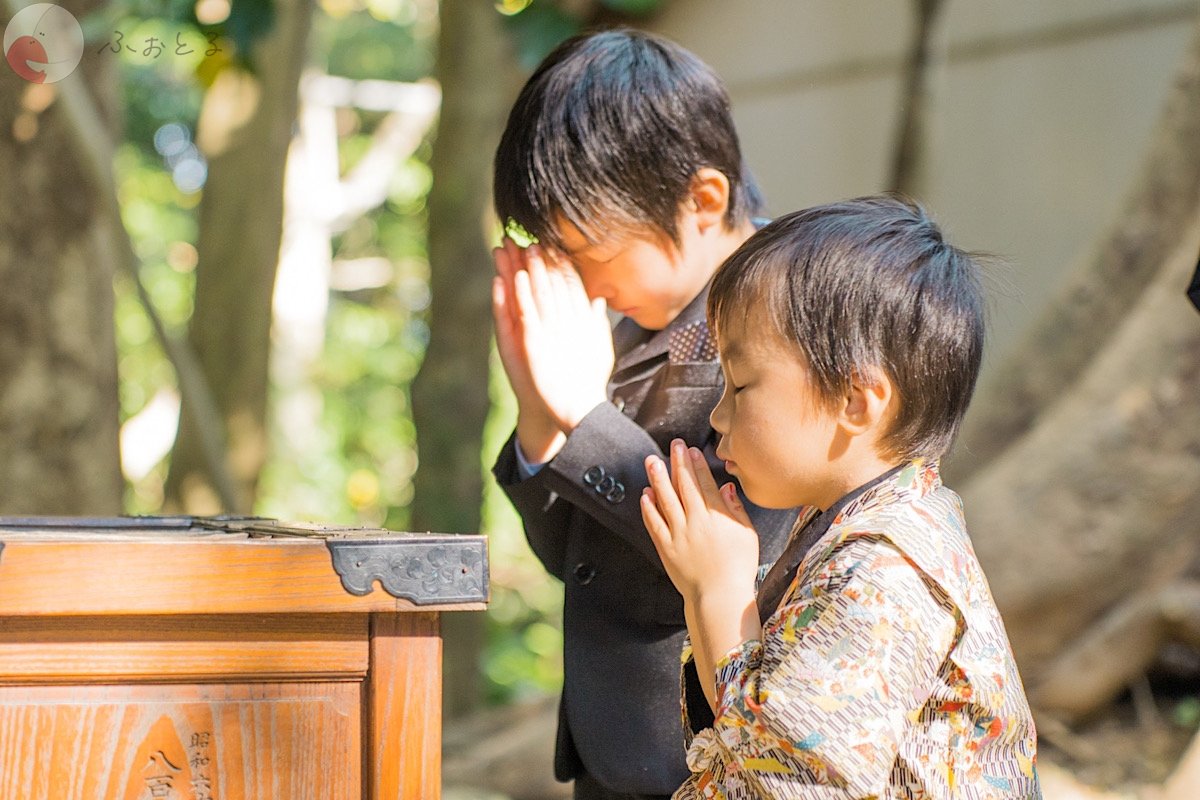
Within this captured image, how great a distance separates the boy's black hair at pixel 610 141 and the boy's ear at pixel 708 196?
0.01 m

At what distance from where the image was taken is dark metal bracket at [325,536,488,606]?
1.22 metres

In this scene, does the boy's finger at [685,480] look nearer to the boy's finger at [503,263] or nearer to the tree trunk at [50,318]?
the boy's finger at [503,263]

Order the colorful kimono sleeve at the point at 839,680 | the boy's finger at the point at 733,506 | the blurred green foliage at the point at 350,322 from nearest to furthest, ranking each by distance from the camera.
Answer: the colorful kimono sleeve at the point at 839,680 → the boy's finger at the point at 733,506 → the blurred green foliage at the point at 350,322

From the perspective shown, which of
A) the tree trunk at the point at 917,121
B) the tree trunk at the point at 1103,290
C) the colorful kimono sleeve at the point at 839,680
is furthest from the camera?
the tree trunk at the point at 917,121

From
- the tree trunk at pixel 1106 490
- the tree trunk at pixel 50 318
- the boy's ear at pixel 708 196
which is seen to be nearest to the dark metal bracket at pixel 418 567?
the boy's ear at pixel 708 196

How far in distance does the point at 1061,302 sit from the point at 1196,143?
573 mm

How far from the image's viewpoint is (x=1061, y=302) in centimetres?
391

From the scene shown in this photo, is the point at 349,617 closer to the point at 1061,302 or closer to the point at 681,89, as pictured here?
the point at 681,89

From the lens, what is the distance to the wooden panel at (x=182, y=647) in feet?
3.82

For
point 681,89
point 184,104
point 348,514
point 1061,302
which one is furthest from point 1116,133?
point 184,104

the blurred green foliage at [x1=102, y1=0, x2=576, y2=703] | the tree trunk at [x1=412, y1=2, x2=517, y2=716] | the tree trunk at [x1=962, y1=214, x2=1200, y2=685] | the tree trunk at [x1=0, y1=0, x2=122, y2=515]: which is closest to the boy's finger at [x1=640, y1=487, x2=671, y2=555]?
the tree trunk at [x1=0, y1=0, x2=122, y2=515]

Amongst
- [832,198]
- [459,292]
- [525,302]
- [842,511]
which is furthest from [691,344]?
[832,198]

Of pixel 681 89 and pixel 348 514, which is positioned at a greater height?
pixel 348 514

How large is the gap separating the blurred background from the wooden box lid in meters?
0.66
